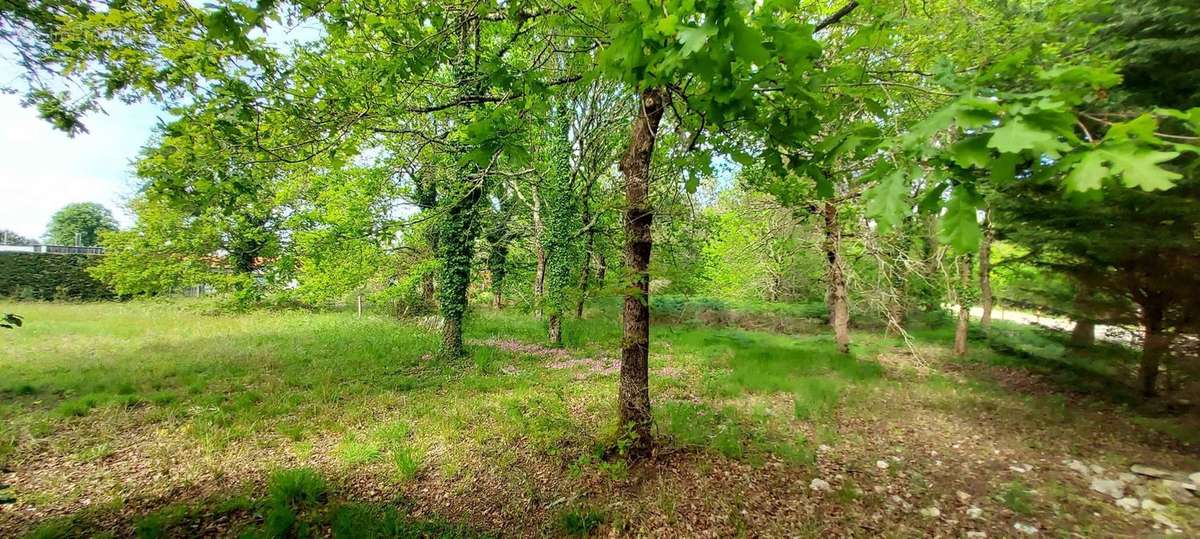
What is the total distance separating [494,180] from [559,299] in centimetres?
363

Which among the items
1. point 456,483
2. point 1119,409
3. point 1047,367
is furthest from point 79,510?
point 1047,367

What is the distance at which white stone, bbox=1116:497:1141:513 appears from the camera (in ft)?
13.0

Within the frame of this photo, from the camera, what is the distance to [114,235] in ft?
44.3

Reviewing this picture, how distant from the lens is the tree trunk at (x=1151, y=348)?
618 cm

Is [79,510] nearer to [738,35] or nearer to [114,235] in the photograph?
[738,35]

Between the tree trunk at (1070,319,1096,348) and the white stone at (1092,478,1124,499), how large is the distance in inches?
173

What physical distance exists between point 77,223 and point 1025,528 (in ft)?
223

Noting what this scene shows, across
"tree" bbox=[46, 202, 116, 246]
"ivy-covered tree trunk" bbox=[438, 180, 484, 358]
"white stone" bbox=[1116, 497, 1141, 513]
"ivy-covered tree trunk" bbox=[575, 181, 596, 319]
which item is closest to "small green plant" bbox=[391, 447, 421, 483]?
"ivy-covered tree trunk" bbox=[438, 180, 484, 358]

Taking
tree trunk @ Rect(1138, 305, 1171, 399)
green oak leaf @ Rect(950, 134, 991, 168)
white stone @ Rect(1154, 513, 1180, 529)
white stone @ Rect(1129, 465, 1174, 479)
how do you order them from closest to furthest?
green oak leaf @ Rect(950, 134, 991, 168)
white stone @ Rect(1154, 513, 1180, 529)
white stone @ Rect(1129, 465, 1174, 479)
tree trunk @ Rect(1138, 305, 1171, 399)

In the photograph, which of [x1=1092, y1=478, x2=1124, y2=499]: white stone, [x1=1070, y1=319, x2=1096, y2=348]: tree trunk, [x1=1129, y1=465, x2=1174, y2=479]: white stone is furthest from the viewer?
[x1=1070, y1=319, x2=1096, y2=348]: tree trunk

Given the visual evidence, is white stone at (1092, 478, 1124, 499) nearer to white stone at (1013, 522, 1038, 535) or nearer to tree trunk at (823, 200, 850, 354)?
white stone at (1013, 522, 1038, 535)

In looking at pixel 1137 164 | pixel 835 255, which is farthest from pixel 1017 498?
pixel 835 255

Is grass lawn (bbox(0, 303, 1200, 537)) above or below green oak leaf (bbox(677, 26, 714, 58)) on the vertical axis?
below

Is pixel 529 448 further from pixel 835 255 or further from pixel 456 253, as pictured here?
pixel 835 255
